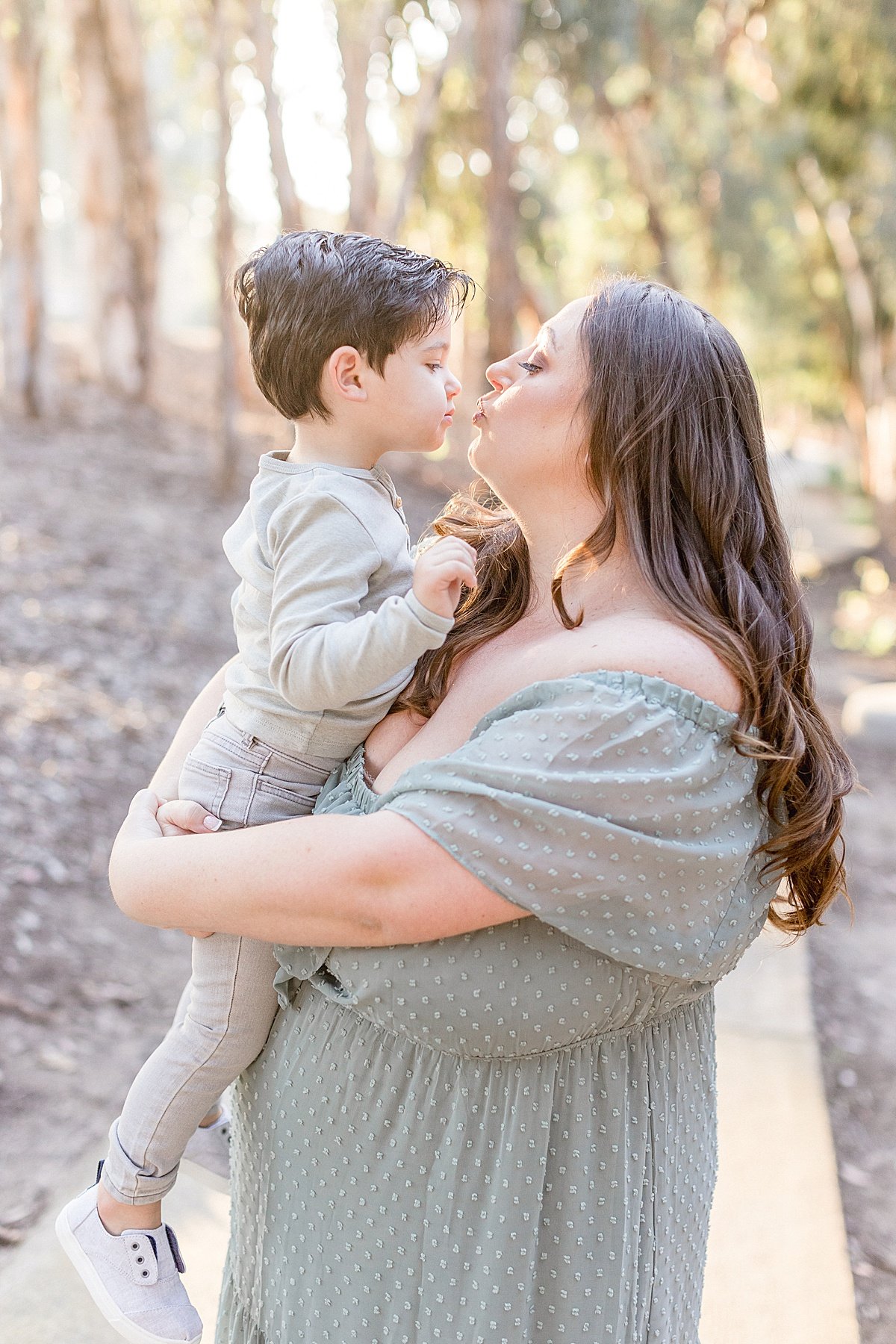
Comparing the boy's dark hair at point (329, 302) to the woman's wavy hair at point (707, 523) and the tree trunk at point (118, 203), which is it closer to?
the woman's wavy hair at point (707, 523)

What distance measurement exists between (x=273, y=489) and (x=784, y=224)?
18709mm

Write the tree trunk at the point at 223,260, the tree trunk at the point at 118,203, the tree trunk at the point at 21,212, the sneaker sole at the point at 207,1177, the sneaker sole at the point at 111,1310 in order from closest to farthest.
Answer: the sneaker sole at the point at 111,1310, the sneaker sole at the point at 207,1177, the tree trunk at the point at 223,260, the tree trunk at the point at 21,212, the tree trunk at the point at 118,203

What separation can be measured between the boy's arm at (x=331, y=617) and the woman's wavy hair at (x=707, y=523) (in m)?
0.17

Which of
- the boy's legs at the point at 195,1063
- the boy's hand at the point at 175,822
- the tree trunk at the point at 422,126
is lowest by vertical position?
the boy's legs at the point at 195,1063

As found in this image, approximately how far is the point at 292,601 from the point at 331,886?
14.4 inches

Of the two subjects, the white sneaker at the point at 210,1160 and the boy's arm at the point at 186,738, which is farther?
the white sneaker at the point at 210,1160

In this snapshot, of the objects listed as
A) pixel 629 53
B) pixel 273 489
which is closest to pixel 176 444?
pixel 629 53

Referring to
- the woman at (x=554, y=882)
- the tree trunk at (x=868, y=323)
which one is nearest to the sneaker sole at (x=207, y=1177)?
the woman at (x=554, y=882)

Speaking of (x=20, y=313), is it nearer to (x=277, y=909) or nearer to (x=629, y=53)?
(x=629, y=53)

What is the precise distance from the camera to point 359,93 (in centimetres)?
1234

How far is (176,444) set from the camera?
39.0 feet

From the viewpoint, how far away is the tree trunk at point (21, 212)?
10.2 meters

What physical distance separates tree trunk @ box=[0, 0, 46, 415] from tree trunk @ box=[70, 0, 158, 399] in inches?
75.0

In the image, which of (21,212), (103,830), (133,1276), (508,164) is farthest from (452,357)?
(133,1276)
